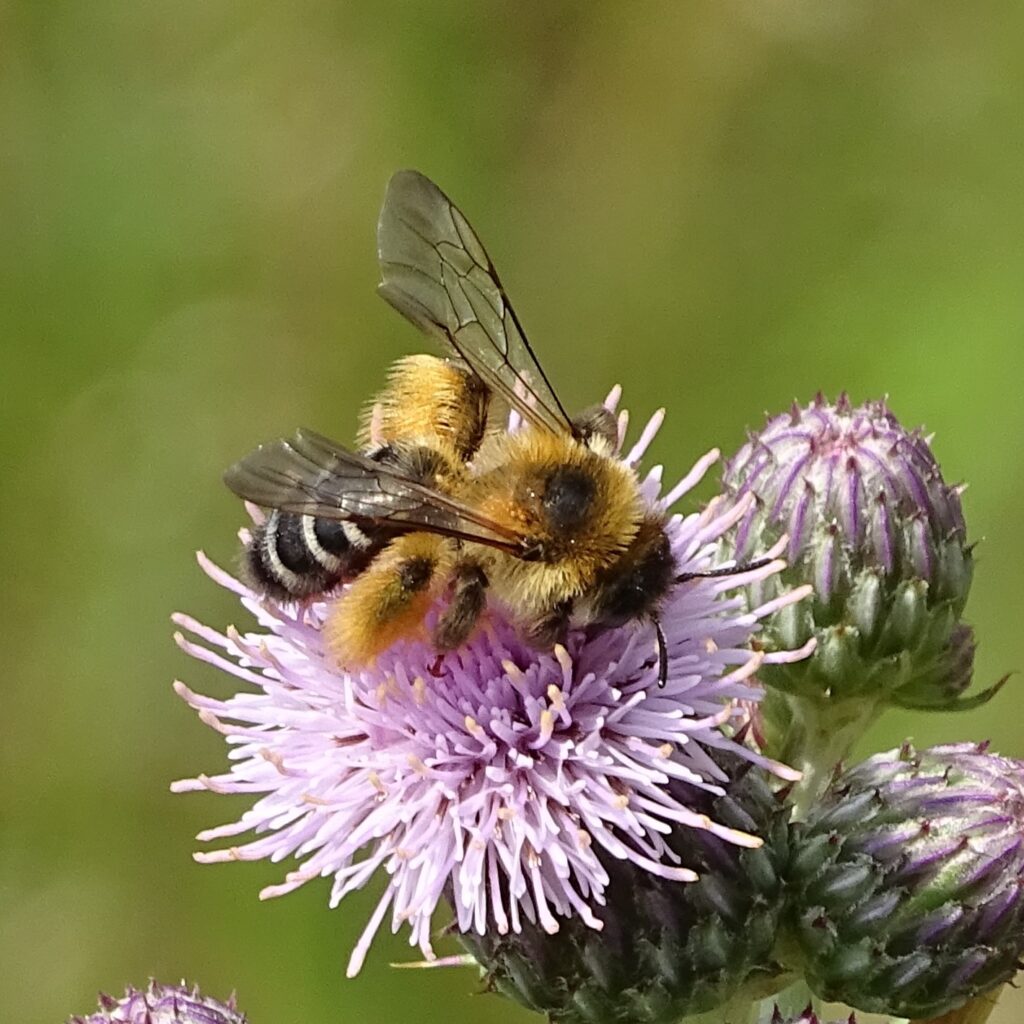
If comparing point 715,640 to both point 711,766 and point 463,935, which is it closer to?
point 711,766

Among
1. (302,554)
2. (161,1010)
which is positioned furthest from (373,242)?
(302,554)

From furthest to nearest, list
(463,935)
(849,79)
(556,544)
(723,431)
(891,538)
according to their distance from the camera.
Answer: (849,79)
(723,431)
(891,538)
(463,935)
(556,544)

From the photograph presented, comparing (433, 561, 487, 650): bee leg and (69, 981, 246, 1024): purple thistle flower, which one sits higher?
(433, 561, 487, 650): bee leg

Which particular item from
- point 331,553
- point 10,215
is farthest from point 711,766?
point 10,215

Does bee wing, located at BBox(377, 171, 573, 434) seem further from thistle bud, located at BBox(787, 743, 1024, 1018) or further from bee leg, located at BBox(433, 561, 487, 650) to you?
thistle bud, located at BBox(787, 743, 1024, 1018)

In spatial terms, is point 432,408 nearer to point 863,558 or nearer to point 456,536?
point 456,536

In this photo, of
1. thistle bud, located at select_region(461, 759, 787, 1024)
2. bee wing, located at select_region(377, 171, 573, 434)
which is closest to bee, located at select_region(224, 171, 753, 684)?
bee wing, located at select_region(377, 171, 573, 434)
